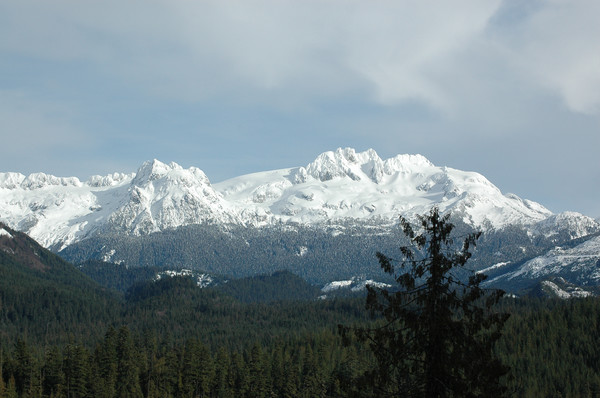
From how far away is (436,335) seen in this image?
2667 centimetres

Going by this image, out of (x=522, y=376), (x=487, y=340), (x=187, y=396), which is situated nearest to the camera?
(x=487, y=340)

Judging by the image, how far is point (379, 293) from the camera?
2748 centimetres

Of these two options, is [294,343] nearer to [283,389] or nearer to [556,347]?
[283,389]

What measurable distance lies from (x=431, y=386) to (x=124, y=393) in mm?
108618

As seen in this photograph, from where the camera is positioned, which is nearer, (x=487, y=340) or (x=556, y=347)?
(x=487, y=340)

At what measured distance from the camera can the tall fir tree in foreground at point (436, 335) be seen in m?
25.8

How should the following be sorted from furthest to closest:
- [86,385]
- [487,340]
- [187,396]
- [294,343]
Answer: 1. [294,343]
2. [187,396]
3. [86,385]
4. [487,340]

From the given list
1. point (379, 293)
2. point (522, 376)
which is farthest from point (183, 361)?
point (379, 293)

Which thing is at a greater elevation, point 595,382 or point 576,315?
point 576,315

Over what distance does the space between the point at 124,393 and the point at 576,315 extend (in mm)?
150598

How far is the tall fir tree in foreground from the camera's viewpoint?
25.8 metres

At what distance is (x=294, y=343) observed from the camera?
196250mm

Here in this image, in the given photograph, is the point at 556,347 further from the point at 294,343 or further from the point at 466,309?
the point at 466,309

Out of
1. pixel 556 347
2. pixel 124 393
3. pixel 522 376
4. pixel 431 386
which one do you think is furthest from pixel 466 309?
pixel 556 347
